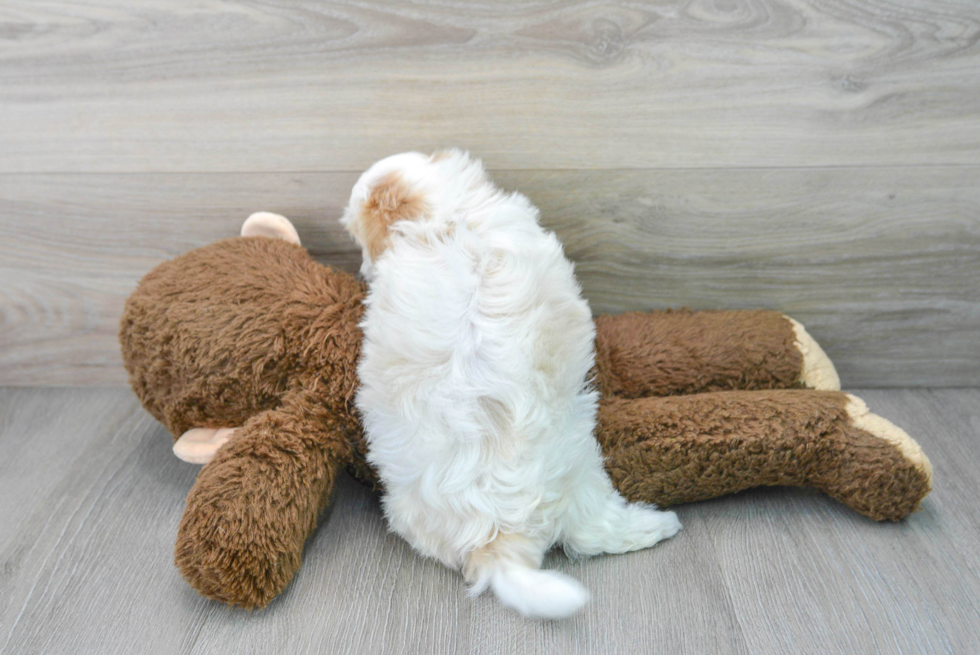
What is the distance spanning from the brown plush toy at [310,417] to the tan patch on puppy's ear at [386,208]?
8 cm

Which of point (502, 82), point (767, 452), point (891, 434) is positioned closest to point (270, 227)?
point (502, 82)

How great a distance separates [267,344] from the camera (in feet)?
2.42

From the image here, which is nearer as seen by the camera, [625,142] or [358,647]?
[358,647]

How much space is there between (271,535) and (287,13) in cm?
59

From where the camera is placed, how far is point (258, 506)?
654 mm

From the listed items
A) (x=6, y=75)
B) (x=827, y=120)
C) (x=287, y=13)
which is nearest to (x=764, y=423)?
(x=827, y=120)

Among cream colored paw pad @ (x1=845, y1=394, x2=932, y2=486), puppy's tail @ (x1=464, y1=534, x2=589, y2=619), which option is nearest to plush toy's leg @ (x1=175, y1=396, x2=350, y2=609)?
puppy's tail @ (x1=464, y1=534, x2=589, y2=619)

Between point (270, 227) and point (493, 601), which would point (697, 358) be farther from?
point (270, 227)

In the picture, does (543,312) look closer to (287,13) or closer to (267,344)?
(267,344)

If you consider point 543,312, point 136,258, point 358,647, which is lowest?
point 358,647

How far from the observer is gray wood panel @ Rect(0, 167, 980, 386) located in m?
0.89

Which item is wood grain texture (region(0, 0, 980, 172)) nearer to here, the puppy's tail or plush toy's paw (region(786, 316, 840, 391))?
plush toy's paw (region(786, 316, 840, 391))

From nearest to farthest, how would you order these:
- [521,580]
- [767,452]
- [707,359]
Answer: [521,580], [767,452], [707,359]

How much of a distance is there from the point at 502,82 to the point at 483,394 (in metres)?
0.41
